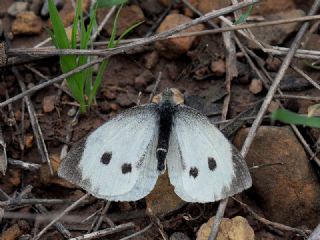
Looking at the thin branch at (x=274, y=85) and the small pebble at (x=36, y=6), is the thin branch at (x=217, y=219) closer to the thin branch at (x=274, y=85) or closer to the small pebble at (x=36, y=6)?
the thin branch at (x=274, y=85)

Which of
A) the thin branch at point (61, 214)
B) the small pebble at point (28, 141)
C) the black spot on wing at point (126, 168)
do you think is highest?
the black spot on wing at point (126, 168)

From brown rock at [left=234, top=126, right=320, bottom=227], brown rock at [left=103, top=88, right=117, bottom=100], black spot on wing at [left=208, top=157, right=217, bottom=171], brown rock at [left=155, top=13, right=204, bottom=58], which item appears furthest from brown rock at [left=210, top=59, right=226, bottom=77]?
black spot on wing at [left=208, top=157, right=217, bottom=171]

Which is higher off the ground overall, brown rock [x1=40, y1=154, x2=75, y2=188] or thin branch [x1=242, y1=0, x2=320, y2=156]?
thin branch [x1=242, y1=0, x2=320, y2=156]

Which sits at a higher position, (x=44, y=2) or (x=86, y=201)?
(x=44, y=2)

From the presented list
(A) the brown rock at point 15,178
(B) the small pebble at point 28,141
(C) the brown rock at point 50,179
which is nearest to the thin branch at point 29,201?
(C) the brown rock at point 50,179

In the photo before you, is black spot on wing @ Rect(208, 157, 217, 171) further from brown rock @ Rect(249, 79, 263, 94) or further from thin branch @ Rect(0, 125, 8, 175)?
thin branch @ Rect(0, 125, 8, 175)

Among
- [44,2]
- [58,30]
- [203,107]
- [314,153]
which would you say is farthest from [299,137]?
[44,2]

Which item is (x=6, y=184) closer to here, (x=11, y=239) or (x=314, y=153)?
(x=11, y=239)
